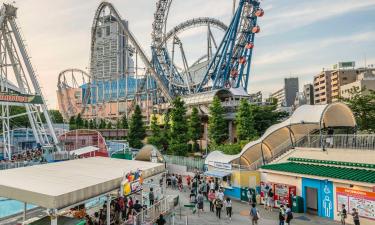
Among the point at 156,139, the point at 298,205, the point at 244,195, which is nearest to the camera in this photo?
the point at 298,205

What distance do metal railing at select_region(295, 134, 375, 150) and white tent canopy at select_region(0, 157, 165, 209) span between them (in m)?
12.1

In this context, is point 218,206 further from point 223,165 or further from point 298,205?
point 223,165

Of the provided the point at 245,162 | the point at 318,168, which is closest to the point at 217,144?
the point at 245,162

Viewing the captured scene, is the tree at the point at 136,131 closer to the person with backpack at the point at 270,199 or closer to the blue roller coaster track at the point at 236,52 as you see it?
the blue roller coaster track at the point at 236,52

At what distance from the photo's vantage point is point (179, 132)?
39.8 metres

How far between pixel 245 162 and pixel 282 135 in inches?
142

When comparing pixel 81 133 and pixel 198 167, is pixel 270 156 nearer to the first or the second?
pixel 198 167

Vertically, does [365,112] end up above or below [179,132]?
above

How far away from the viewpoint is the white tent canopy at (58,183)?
30.8 ft

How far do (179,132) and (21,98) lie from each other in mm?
18298

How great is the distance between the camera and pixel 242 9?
167ft

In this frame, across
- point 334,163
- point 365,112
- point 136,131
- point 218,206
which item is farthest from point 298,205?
point 136,131

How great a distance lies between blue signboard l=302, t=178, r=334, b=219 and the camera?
17.2m

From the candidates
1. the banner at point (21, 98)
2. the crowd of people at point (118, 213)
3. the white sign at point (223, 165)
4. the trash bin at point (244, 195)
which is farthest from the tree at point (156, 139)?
the crowd of people at point (118, 213)
